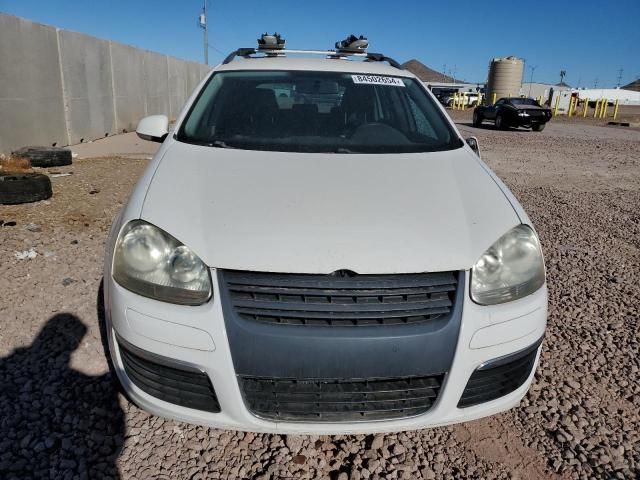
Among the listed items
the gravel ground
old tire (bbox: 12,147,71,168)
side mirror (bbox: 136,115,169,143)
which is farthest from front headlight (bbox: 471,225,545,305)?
old tire (bbox: 12,147,71,168)

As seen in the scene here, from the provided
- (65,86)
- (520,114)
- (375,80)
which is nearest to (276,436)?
(375,80)

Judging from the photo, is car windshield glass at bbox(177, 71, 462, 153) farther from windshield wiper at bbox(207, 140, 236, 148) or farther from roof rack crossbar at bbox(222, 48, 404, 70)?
roof rack crossbar at bbox(222, 48, 404, 70)

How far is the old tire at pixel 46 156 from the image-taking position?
7.69m

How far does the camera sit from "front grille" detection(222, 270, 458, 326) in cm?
165

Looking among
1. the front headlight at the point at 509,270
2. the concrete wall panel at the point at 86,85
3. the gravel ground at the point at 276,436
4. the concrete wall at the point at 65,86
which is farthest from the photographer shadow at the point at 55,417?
the concrete wall panel at the point at 86,85

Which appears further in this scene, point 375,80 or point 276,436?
point 375,80

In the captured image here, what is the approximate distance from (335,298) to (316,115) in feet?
5.07

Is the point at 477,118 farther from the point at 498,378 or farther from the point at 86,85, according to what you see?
the point at 498,378

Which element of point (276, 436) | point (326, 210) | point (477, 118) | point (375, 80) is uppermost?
point (375, 80)

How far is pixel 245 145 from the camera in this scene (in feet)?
8.36

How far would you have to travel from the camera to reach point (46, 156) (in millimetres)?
7789

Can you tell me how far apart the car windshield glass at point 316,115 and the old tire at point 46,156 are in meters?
5.86

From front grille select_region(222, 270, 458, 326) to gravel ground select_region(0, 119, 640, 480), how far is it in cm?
72

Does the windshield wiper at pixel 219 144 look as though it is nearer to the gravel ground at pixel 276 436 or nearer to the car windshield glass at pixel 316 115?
the car windshield glass at pixel 316 115
